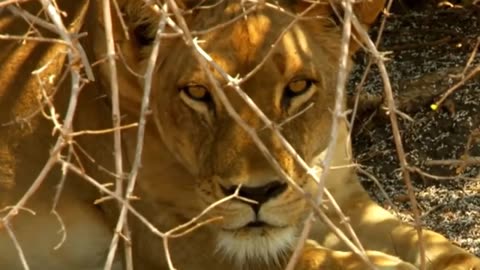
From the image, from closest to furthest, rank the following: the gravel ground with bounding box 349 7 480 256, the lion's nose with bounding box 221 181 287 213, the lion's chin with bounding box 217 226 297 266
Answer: the lion's nose with bounding box 221 181 287 213 → the lion's chin with bounding box 217 226 297 266 → the gravel ground with bounding box 349 7 480 256

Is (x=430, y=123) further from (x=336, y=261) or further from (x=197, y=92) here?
(x=197, y=92)

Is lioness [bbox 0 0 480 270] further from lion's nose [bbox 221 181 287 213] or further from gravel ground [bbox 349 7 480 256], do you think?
gravel ground [bbox 349 7 480 256]

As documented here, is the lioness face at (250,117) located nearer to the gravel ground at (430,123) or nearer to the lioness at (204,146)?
the lioness at (204,146)

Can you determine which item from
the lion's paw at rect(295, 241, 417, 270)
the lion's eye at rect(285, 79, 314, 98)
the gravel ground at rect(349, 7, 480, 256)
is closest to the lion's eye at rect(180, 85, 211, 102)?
the lion's eye at rect(285, 79, 314, 98)

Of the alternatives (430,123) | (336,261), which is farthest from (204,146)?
(430,123)

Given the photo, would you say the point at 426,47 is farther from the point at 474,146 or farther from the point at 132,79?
the point at 132,79

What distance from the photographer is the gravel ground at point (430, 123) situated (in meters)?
3.46

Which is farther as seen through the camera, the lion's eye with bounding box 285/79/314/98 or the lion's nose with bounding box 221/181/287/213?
the lion's eye with bounding box 285/79/314/98

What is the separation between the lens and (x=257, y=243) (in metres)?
2.78

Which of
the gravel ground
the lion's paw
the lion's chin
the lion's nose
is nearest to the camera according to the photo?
the lion's nose

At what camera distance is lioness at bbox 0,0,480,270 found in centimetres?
273

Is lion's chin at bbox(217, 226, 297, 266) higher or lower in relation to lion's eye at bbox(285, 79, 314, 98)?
lower

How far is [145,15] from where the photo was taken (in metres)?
2.91

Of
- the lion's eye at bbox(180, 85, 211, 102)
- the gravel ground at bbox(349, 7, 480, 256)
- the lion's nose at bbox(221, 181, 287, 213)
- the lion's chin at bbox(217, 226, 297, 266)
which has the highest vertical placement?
the lion's eye at bbox(180, 85, 211, 102)
